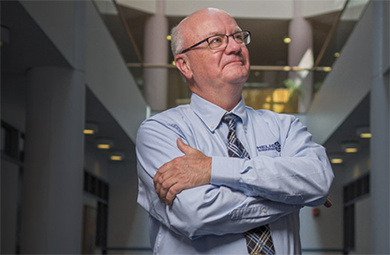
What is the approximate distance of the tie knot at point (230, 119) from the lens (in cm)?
189

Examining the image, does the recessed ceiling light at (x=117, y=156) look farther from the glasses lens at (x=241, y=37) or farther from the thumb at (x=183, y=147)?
the thumb at (x=183, y=147)

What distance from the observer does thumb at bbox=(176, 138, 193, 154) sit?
1723 millimetres

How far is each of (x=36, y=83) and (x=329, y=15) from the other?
1021 centimetres

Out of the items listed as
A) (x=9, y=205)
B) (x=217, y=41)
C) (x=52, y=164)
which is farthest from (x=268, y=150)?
(x=9, y=205)

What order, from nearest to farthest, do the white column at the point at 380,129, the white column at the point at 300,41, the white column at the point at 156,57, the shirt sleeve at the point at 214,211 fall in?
1. the shirt sleeve at the point at 214,211
2. the white column at the point at 380,129
3. the white column at the point at 156,57
4. the white column at the point at 300,41

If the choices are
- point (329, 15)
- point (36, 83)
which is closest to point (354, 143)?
point (329, 15)

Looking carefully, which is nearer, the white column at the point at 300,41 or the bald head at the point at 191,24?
the bald head at the point at 191,24

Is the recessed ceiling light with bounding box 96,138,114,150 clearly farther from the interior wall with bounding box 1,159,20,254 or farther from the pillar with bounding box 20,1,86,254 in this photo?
the pillar with bounding box 20,1,86,254

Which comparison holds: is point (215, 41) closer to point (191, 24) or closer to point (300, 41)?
point (191, 24)

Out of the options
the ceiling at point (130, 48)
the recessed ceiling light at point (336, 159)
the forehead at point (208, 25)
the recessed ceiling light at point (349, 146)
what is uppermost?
the ceiling at point (130, 48)

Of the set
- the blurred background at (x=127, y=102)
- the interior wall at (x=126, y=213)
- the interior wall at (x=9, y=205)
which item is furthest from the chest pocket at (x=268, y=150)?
the interior wall at (x=126, y=213)

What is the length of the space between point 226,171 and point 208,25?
0.56m

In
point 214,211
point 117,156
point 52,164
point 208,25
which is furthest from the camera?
point 117,156

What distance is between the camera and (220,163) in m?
1.65
